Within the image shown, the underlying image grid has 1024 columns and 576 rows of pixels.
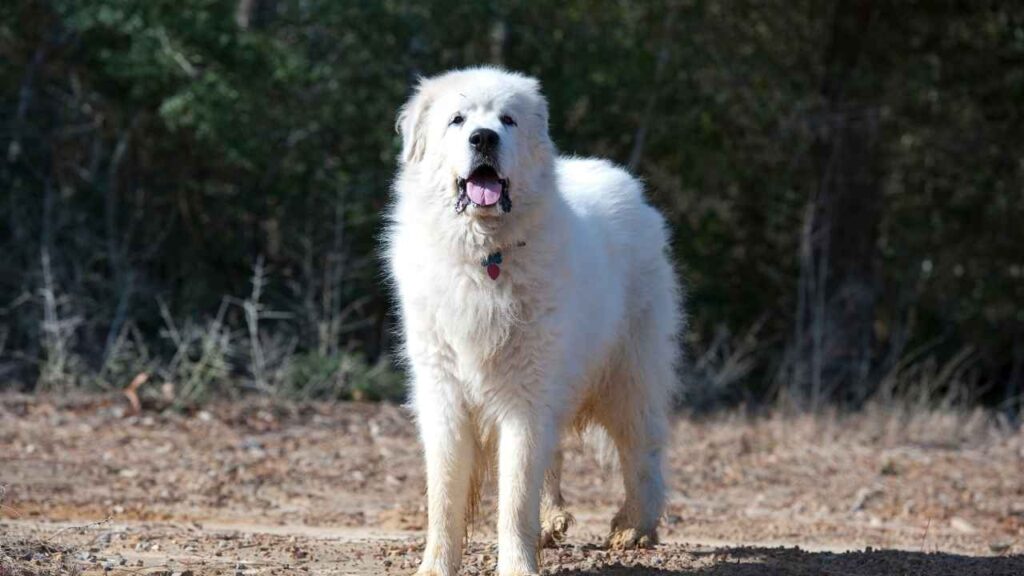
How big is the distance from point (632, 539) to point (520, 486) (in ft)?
3.84

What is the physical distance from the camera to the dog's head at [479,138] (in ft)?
16.8

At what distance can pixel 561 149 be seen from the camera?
14.4 meters

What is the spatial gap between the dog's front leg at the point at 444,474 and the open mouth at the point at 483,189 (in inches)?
30.1

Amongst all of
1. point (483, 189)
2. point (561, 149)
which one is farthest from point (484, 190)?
point (561, 149)

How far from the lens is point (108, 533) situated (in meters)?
6.30

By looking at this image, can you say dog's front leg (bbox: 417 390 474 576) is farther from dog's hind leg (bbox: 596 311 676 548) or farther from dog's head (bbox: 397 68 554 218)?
dog's hind leg (bbox: 596 311 676 548)

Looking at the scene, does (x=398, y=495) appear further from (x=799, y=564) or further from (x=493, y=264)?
(x=493, y=264)

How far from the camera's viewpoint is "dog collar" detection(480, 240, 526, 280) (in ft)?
17.2

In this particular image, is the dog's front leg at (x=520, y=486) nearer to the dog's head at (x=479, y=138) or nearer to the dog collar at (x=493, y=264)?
the dog collar at (x=493, y=264)

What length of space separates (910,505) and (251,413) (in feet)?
16.5

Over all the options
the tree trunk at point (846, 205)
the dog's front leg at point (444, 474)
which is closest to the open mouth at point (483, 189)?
the dog's front leg at point (444, 474)

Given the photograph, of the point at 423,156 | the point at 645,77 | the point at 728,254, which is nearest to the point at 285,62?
the point at 645,77

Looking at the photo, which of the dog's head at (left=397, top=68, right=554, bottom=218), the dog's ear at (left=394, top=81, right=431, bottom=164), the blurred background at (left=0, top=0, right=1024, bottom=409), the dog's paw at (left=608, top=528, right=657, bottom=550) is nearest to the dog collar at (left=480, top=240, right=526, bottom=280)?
the dog's head at (left=397, top=68, right=554, bottom=218)

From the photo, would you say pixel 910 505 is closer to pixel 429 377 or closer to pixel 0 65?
pixel 429 377
